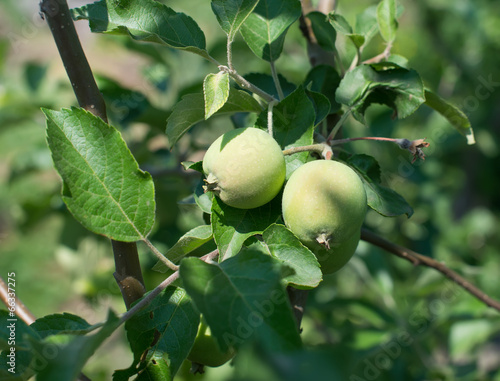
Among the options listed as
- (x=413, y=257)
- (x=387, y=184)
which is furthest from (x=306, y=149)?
(x=387, y=184)

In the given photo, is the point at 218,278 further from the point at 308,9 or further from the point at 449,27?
the point at 449,27

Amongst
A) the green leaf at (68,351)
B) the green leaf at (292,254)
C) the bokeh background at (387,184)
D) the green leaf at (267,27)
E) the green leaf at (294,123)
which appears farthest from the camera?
the bokeh background at (387,184)

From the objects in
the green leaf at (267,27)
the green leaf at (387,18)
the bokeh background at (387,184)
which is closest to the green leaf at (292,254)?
the bokeh background at (387,184)

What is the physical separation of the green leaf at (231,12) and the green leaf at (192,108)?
0.28 feet

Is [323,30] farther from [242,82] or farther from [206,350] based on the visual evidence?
[206,350]

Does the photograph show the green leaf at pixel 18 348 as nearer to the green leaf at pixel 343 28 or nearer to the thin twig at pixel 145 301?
the thin twig at pixel 145 301

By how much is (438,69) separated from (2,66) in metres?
1.75

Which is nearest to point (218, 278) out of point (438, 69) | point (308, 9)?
point (308, 9)

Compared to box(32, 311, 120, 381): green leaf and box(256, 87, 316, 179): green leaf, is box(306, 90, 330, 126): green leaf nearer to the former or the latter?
box(256, 87, 316, 179): green leaf

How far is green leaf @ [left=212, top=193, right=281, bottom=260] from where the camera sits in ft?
2.09

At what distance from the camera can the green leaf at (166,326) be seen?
2.00ft

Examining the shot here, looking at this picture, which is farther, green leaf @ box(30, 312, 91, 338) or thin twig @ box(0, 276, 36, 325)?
thin twig @ box(0, 276, 36, 325)

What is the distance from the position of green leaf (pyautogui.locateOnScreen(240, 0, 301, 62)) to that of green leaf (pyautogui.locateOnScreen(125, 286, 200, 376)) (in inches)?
16.5

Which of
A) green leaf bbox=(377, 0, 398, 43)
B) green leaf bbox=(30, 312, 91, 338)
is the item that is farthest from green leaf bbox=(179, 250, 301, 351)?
green leaf bbox=(377, 0, 398, 43)
